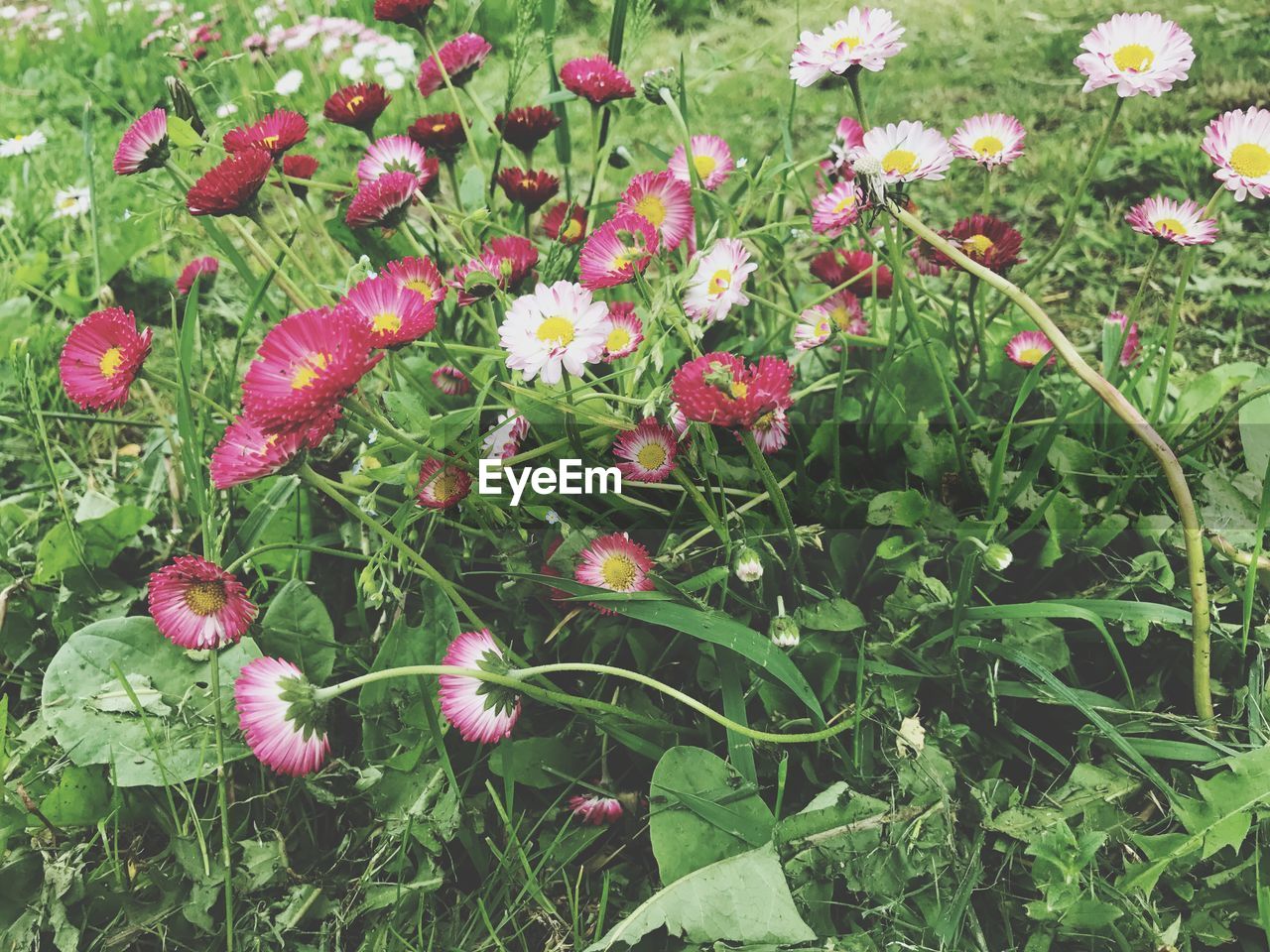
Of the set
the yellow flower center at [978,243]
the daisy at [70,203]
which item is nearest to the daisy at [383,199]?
the yellow flower center at [978,243]

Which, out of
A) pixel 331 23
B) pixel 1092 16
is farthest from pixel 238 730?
pixel 1092 16

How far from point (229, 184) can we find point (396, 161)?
1.14ft

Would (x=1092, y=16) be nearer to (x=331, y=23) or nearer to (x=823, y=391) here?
(x=823, y=391)

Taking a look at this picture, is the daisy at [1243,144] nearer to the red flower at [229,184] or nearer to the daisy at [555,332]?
the daisy at [555,332]

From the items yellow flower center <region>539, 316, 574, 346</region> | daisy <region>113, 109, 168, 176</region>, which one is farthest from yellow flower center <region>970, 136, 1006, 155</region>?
daisy <region>113, 109, 168, 176</region>

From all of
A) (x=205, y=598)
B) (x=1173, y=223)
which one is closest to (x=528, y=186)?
(x=205, y=598)

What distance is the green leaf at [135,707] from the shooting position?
1.03 meters

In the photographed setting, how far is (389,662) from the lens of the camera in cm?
103

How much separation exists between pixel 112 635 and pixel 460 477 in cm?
46

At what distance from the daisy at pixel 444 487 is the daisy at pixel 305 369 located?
0.20 meters

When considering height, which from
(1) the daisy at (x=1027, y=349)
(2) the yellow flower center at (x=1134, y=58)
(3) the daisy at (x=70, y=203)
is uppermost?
(2) the yellow flower center at (x=1134, y=58)

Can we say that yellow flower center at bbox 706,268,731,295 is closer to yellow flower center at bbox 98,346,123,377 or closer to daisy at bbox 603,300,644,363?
daisy at bbox 603,300,644,363

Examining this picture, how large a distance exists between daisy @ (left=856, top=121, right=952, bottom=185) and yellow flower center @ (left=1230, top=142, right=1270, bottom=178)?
0.90ft

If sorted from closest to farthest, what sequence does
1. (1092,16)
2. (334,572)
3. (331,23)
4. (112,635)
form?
(112,635), (334,572), (1092,16), (331,23)
